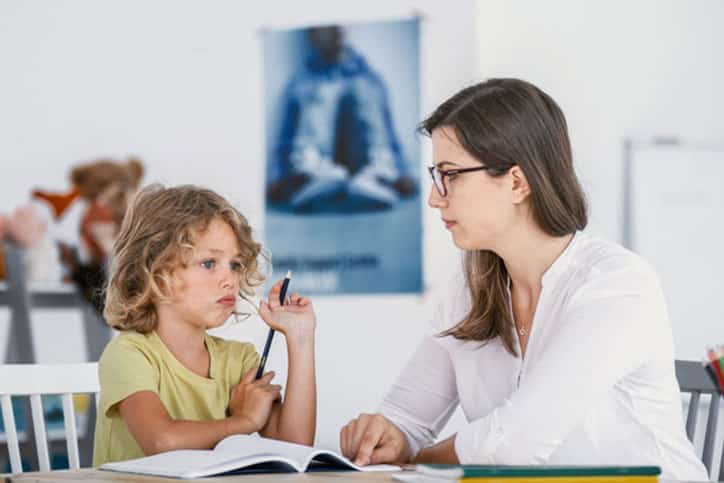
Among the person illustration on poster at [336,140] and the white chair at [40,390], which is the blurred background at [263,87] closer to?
the person illustration on poster at [336,140]

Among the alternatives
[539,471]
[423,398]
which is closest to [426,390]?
[423,398]

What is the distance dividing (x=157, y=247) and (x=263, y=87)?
8.13ft

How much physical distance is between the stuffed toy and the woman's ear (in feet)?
9.72

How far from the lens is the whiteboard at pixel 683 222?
3.81 m

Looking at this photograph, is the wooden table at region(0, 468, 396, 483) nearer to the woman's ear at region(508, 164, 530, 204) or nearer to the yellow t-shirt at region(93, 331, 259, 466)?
the yellow t-shirt at region(93, 331, 259, 466)

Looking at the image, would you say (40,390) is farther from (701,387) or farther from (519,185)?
(701,387)

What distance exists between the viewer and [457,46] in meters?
3.97

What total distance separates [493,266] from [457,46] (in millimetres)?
2334

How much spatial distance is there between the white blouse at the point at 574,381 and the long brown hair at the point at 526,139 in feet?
0.24

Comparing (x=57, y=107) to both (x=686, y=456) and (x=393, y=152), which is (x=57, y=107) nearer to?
(x=393, y=152)

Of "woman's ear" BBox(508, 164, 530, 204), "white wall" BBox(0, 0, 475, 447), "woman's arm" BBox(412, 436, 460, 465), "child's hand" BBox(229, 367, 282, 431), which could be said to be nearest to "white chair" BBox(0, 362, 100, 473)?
"child's hand" BBox(229, 367, 282, 431)

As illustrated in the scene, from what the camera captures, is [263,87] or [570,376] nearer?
[570,376]

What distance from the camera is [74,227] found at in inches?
173

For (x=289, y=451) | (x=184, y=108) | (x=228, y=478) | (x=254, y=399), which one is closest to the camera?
(x=228, y=478)
